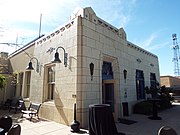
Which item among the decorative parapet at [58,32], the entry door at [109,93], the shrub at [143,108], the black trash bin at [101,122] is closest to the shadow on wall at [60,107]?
the black trash bin at [101,122]

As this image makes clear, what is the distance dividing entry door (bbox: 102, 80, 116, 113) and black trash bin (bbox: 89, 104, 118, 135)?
9.19 ft

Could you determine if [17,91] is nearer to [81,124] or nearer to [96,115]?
[81,124]

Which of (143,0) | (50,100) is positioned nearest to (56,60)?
(50,100)

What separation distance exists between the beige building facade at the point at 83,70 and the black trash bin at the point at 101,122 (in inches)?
45.9

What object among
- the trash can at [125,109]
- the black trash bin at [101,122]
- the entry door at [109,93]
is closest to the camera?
the black trash bin at [101,122]

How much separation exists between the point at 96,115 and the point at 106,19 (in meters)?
5.47

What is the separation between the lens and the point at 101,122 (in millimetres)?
4164

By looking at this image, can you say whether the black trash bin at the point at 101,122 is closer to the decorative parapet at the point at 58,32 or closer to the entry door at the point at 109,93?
the entry door at the point at 109,93

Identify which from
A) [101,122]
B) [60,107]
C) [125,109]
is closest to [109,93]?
[125,109]

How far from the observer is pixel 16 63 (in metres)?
11.5

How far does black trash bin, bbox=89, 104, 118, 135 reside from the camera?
412 centimetres

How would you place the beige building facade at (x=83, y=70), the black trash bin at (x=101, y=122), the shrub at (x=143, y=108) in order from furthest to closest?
the shrub at (x=143, y=108) < the beige building facade at (x=83, y=70) < the black trash bin at (x=101, y=122)

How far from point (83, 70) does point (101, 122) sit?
2.27 metres

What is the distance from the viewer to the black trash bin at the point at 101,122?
412 centimetres
